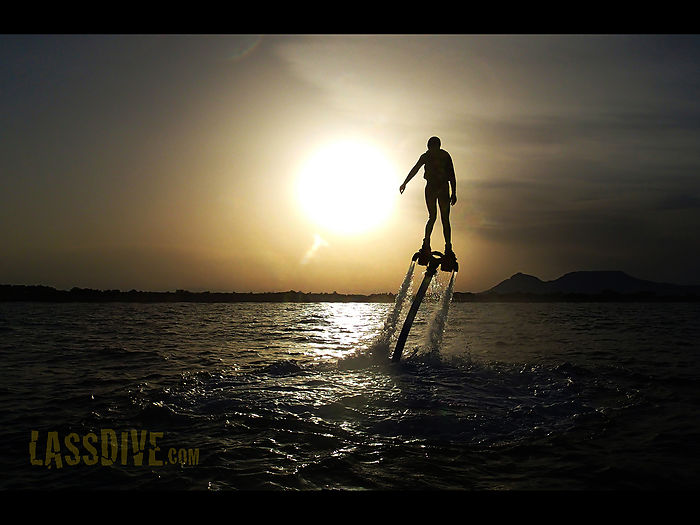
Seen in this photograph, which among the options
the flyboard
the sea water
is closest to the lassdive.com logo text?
the sea water

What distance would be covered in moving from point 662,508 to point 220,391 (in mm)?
10342

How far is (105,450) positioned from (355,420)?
175 inches

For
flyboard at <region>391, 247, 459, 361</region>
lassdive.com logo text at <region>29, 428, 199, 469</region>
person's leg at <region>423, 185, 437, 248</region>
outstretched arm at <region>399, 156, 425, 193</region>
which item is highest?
outstretched arm at <region>399, 156, 425, 193</region>

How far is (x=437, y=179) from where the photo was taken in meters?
13.9

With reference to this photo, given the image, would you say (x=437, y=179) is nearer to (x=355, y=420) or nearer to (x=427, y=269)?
(x=427, y=269)

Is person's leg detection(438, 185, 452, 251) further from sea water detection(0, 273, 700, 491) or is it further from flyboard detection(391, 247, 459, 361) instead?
sea water detection(0, 273, 700, 491)

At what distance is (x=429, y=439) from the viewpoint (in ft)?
25.2

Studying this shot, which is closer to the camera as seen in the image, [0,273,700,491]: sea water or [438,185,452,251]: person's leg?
[0,273,700,491]: sea water

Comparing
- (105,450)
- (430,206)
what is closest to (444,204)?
(430,206)

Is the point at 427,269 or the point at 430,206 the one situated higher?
the point at 430,206

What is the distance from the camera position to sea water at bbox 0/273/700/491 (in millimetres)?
6227

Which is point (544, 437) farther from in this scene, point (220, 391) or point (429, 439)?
point (220, 391)

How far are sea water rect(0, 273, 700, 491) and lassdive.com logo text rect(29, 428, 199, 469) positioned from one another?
0.12ft
